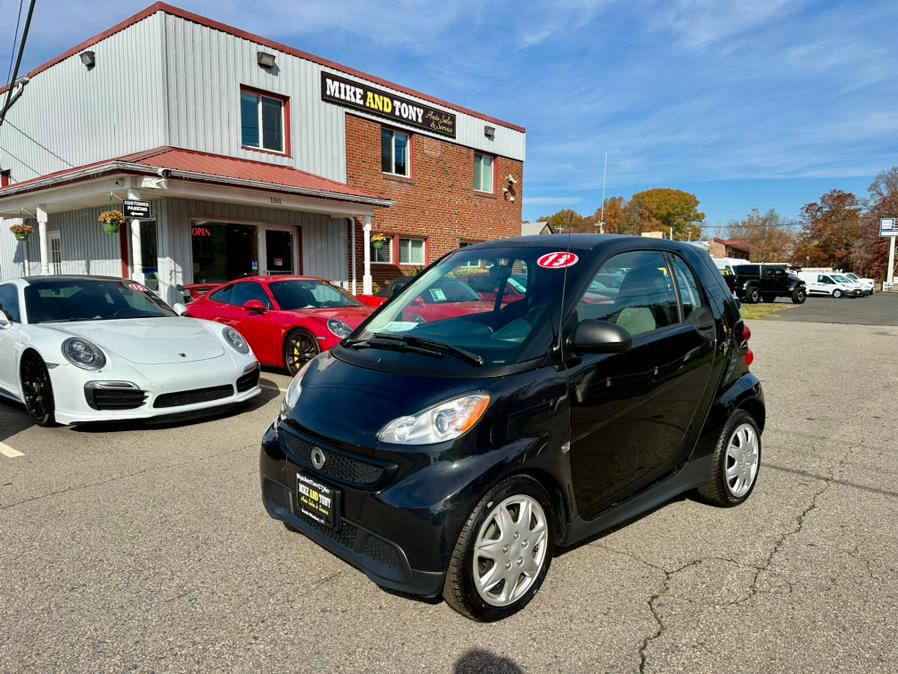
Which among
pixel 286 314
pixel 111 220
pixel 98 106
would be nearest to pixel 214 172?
pixel 111 220

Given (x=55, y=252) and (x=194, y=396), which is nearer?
(x=194, y=396)

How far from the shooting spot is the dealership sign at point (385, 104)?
17000mm

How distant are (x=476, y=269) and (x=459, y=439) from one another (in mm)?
1312

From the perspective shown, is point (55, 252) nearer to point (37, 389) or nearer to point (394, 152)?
point (394, 152)

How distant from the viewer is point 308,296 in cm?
845

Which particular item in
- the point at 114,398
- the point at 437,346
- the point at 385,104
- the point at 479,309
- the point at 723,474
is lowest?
the point at 723,474

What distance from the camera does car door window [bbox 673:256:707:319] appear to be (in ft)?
11.4

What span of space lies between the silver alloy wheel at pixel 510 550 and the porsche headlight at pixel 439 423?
363mm

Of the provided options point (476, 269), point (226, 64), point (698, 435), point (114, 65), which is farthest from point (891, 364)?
point (114, 65)

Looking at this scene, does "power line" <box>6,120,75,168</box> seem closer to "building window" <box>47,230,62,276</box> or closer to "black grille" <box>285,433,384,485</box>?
"building window" <box>47,230,62,276</box>

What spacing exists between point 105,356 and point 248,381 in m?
1.24

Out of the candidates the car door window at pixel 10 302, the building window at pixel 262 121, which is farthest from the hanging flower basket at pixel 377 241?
the car door window at pixel 10 302

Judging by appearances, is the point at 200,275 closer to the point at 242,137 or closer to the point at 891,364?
the point at 242,137

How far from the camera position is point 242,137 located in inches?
589
